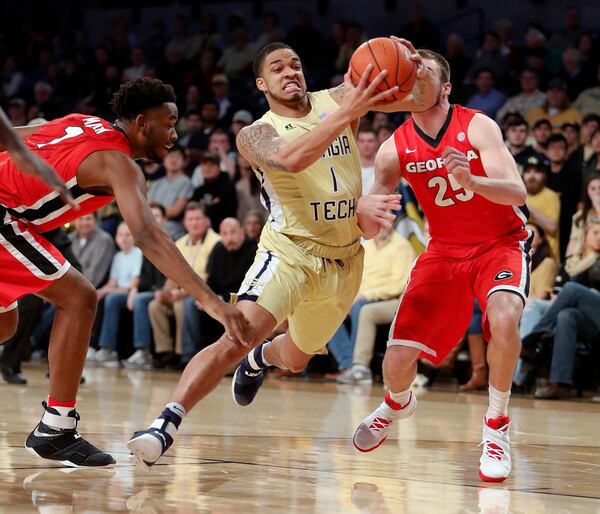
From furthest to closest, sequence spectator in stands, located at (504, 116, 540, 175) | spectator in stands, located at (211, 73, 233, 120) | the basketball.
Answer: spectator in stands, located at (211, 73, 233, 120)
spectator in stands, located at (504, 116, 540, 175)
the basketball

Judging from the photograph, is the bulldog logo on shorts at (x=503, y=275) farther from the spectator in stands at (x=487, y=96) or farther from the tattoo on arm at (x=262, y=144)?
the spectator in stands at (x=487, y=96)

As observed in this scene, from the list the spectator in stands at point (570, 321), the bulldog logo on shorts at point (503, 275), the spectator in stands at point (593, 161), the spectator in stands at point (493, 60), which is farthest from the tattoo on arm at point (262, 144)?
the spectator in stands at point (493, 60)

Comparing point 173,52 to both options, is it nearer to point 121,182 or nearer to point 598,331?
point 598,331

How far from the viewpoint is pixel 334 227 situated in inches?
209

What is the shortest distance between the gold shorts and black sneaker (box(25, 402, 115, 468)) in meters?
0.95

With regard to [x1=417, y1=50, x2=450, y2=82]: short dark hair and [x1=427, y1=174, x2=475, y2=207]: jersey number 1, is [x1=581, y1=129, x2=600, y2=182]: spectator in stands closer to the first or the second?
[x1=417, y1=50, x2=450, y2=82]: short dark hair

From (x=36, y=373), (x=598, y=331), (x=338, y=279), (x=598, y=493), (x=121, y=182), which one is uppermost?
(x=121, y=182)

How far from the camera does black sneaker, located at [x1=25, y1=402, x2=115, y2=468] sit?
477 centimetres

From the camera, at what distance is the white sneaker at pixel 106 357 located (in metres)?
12.1

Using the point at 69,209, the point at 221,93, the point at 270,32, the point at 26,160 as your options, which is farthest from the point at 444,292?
the point at 270,32

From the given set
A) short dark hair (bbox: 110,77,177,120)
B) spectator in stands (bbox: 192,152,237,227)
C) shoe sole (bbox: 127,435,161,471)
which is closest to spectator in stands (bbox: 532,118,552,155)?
spectator in stands (bbox: 192,152,237,227)

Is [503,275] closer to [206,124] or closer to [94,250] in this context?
[94,250]

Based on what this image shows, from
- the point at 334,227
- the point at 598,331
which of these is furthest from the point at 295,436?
the point at 598,331

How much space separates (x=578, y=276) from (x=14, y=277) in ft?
19.9
